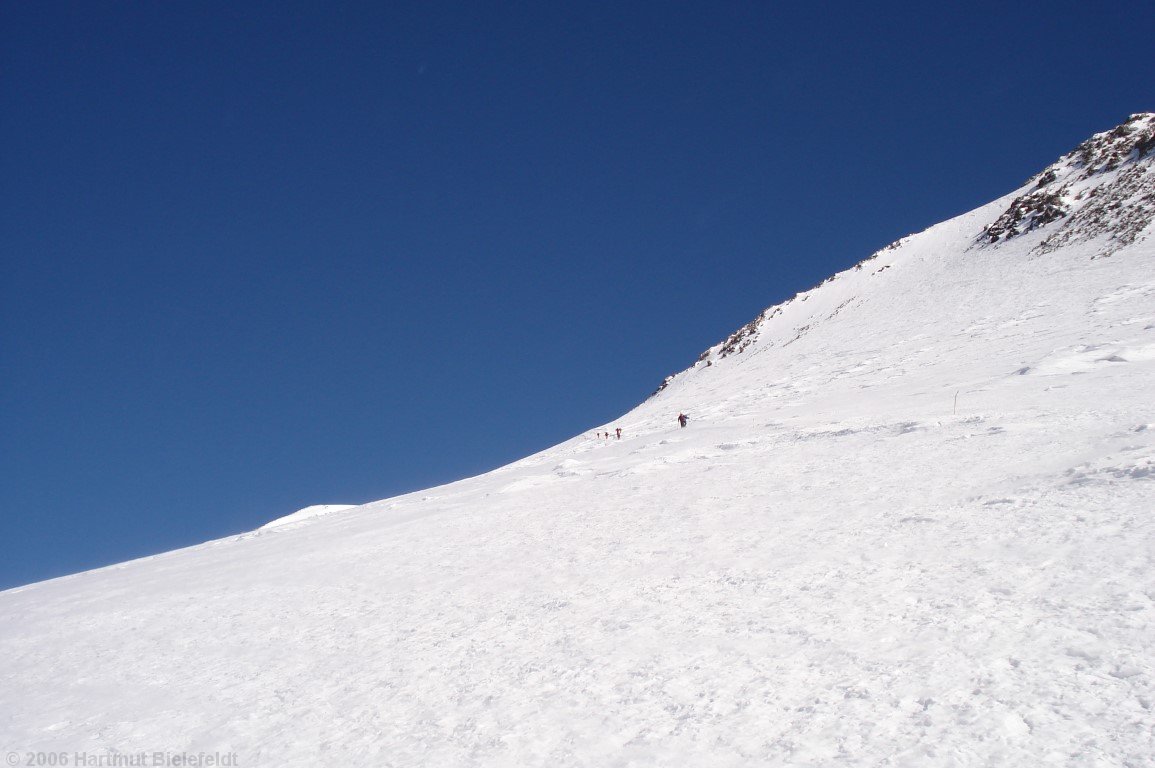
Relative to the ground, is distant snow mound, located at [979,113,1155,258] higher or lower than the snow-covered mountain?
higher

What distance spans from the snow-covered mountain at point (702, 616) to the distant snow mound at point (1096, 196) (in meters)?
22.5

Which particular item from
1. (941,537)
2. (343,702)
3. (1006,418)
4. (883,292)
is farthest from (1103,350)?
(883,292)

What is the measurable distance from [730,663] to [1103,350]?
16497mm

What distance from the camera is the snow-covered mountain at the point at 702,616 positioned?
5.25 metres

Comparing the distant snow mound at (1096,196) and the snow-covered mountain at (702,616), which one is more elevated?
the distant snow mound at (1096,196)

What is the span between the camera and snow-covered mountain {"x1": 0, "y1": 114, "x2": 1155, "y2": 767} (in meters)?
5.25

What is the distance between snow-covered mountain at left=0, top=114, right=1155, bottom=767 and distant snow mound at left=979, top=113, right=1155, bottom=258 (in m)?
22.5

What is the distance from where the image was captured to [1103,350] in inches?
719

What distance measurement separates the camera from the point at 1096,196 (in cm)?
4291

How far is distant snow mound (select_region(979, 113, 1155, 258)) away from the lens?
3638 centimetres

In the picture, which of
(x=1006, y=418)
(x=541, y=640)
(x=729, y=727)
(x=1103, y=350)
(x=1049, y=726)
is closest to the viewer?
(x=1049, y=726)

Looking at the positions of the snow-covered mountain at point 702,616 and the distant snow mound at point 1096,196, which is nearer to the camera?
the snow-covered mountain at point 702,616

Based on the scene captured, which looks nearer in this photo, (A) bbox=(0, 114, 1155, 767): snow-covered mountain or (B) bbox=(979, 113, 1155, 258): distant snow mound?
(A) bbox=(0, 114, 1155, 767): snow-covered mountain

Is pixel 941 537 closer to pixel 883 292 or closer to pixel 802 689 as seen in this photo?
pixel 802 689
